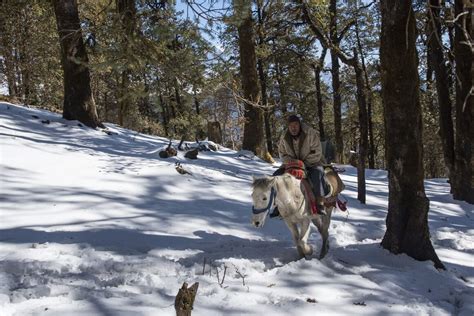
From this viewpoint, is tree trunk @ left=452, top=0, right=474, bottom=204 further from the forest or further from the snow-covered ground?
the snow-covered ground

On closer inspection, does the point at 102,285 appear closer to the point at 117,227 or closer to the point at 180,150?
the point at 117,227

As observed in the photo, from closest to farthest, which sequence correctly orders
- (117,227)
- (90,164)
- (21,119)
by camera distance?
1. (117,227)
2. (90,164)
3. (21,119)

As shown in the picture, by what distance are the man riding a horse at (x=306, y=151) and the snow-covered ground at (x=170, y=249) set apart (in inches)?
41.5

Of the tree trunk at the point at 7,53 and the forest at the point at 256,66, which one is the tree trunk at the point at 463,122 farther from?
the tree trunk at the point at 7,53

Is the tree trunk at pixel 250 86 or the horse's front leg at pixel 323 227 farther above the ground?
the tree trunk at pixel 250 86

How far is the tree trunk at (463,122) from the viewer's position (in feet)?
37.9

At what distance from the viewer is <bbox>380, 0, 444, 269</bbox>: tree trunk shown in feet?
20.2

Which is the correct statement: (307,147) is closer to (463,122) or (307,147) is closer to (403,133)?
(403,133)

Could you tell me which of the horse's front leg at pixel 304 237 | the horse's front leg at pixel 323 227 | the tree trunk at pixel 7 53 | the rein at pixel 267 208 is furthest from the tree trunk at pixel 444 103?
the tree trunk at pixel 7 53

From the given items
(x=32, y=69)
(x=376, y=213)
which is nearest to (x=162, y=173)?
(x=376, y=213)

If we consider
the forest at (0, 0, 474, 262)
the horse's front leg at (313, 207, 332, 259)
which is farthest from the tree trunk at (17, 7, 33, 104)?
the horse's front leg at (313, 207, 332, 259)

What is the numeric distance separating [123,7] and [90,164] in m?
3.86

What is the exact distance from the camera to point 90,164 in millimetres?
9984

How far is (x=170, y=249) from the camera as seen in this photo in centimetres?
608
